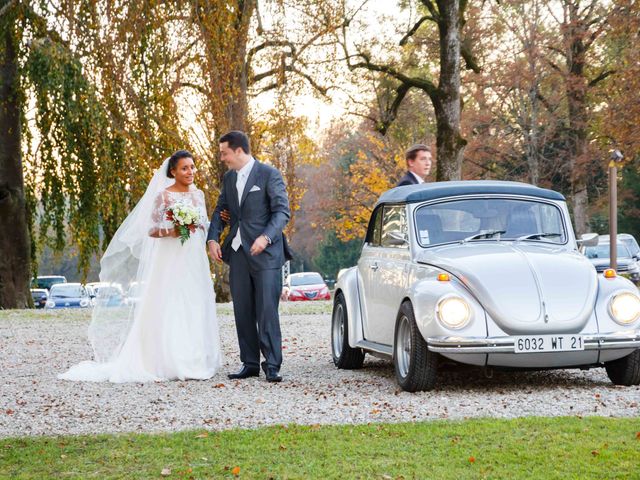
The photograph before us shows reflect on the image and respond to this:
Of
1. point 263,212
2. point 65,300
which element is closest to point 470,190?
point 263,212

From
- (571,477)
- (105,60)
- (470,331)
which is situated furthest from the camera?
(105,60)

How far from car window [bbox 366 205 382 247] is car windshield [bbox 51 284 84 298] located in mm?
38051

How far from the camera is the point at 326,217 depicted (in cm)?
5453

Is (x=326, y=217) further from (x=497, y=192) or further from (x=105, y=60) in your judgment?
(x=497, y=192)

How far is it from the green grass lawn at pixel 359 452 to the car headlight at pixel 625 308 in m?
1.78

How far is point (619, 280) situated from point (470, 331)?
1.59 m

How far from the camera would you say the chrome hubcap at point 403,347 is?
8897 mm

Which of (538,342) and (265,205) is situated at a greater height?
(265,205)

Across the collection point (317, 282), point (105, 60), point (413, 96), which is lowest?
point (317, 282)

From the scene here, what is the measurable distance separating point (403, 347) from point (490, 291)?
1106 mm

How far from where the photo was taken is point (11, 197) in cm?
2352

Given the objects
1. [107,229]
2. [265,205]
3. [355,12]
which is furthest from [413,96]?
[265,205]

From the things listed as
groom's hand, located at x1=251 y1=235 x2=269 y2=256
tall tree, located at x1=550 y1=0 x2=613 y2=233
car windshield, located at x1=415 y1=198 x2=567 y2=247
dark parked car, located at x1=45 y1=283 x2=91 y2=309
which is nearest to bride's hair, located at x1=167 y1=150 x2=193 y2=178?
groom's hand, located at x1=251 y1=235 x2=269 y2=256

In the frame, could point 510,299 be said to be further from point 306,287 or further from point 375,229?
point 306,287
